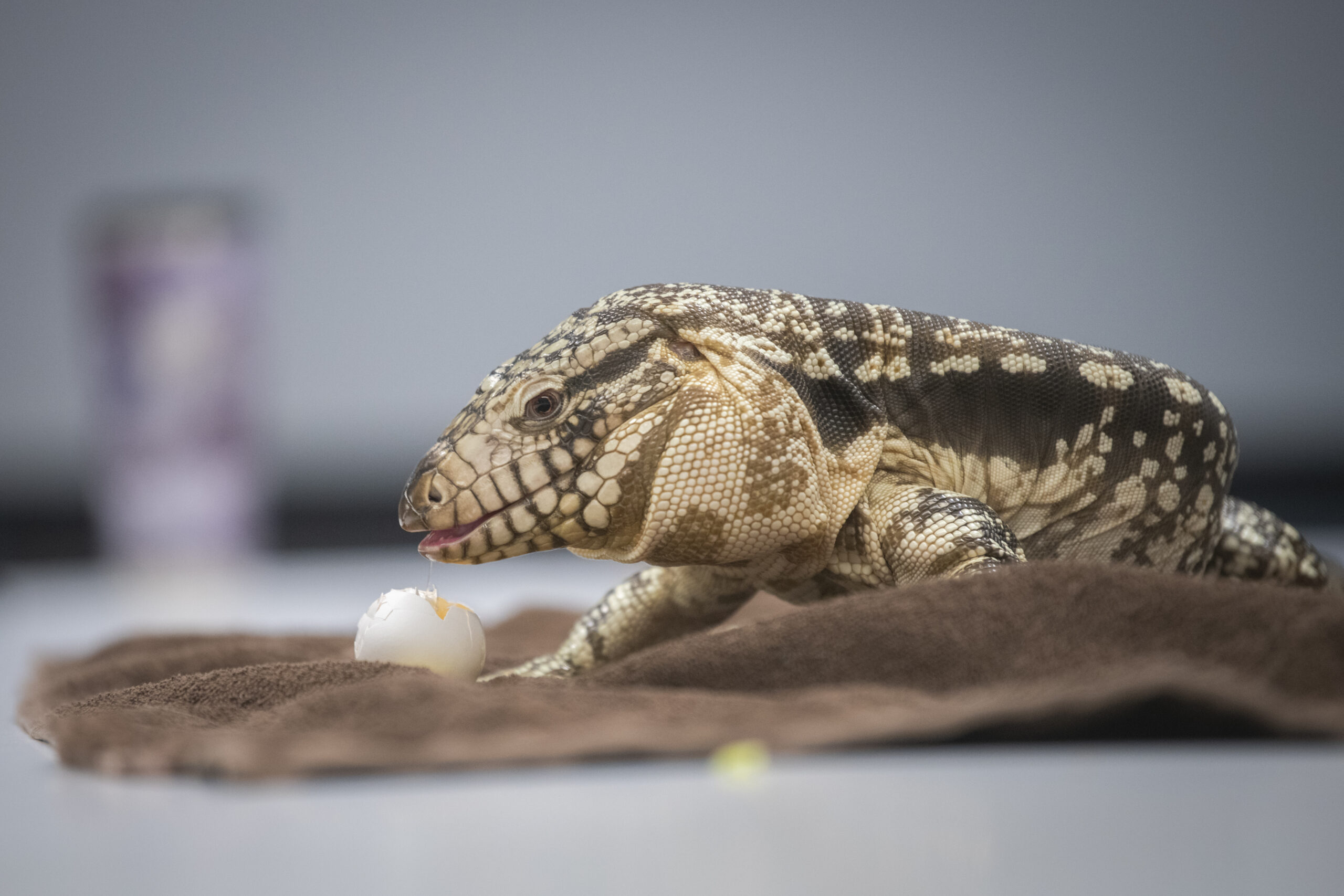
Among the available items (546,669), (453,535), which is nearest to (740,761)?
(453,535)

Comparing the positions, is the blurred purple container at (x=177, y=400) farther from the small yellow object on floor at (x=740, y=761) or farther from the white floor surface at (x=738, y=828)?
the small yellow object on floor at (x=740, y=761)

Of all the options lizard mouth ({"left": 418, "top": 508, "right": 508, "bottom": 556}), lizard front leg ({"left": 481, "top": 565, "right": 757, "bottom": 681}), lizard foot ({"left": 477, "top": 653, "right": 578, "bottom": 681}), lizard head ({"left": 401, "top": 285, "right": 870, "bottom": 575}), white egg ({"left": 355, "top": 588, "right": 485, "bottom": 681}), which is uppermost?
lizard head ({"left": 401, "top": 285, "right": 870, "bottom": 575})

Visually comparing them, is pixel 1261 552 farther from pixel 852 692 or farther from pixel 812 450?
pixel 852 692

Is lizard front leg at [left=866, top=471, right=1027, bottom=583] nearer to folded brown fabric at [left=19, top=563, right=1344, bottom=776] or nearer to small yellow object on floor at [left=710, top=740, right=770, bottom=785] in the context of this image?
folded brown fabric at [left=19, top=563, right=1344, bottom=776]

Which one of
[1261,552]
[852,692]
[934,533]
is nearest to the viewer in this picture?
[852,692]

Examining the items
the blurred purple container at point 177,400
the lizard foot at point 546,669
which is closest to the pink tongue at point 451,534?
the lizard foot at point 546,669

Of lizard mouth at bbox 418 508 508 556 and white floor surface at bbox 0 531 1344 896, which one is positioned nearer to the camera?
white floor surface at bbox 0 531 1344 896

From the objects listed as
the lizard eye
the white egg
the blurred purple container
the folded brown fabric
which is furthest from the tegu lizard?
the blurred purple container
